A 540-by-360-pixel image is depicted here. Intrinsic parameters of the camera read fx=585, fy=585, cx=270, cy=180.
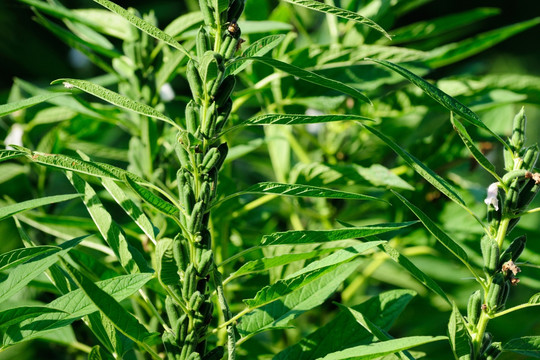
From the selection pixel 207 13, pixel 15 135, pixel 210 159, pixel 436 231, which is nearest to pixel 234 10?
pixel 207 13

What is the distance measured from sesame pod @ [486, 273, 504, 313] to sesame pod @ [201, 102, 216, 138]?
254 mm

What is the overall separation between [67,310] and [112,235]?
0.26ft

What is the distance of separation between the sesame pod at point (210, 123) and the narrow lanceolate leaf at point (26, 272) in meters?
0.13

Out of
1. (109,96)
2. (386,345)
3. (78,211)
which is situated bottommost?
(386,345)

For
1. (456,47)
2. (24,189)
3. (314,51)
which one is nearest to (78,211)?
(24,189)

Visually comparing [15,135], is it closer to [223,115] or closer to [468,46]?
[223,115]

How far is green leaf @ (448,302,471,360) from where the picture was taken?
445 mm

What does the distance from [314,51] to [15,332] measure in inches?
17.5

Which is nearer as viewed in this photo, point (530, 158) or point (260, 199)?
point (530, 158)

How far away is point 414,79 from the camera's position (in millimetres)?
430

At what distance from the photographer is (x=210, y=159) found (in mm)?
447

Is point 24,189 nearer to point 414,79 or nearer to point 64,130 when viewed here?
point 64,130

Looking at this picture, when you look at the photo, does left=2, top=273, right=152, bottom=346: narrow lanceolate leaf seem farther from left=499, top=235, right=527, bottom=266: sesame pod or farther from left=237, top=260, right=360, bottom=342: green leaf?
left=499, top=235, right=527, bottom=266: sesame pod

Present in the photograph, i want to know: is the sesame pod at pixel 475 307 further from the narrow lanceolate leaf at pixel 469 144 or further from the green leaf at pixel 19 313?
the green leaf at pixel 19 313
